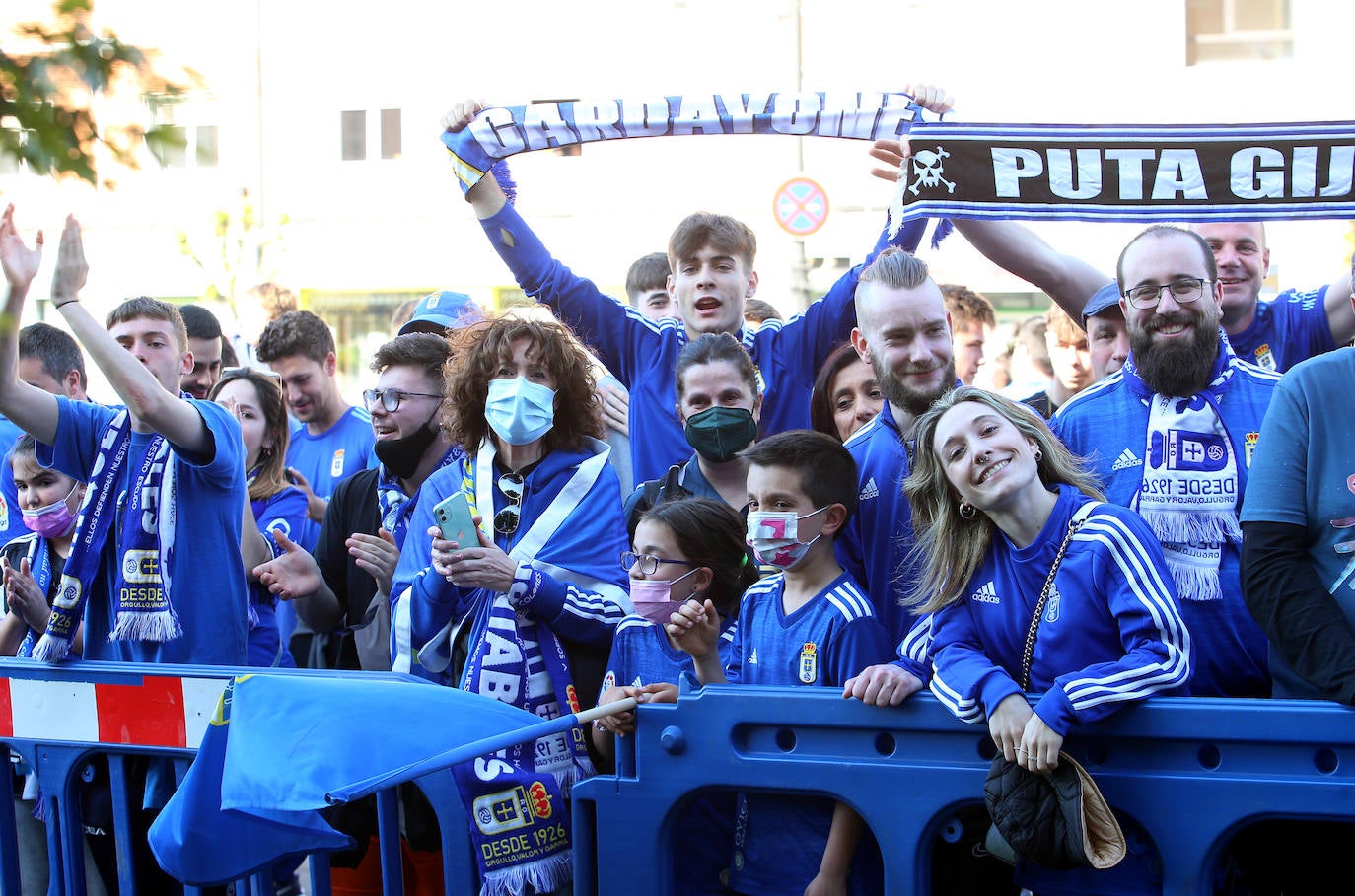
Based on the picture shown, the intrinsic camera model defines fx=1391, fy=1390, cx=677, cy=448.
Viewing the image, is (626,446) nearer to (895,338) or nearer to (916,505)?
(895,338)

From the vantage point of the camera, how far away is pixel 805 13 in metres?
22.4

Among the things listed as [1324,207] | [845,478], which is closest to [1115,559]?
[845,478]

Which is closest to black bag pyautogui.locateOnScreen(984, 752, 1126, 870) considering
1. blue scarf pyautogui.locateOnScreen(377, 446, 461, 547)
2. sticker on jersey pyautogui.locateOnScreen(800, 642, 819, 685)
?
sticker on jersey pyautogui.locateOnScreen(800, 642, 819, 685)

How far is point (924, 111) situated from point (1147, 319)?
4.21 feet

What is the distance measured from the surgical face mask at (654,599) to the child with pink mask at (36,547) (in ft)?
7.18

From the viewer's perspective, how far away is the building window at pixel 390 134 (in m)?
24.4

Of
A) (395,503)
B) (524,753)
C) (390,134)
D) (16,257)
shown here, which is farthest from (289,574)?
(390,134)

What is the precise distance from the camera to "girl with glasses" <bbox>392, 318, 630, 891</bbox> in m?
3.54

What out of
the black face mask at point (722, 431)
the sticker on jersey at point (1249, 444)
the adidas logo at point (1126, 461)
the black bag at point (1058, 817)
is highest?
the black face mask at point (722, 431)

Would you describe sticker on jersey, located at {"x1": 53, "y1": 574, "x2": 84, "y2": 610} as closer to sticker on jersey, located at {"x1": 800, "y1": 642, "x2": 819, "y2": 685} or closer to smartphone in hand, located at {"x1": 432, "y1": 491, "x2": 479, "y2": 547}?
smartphone in hand, located at {"x1": 432, "y1": 491, "x2": 479, "y2": 547}

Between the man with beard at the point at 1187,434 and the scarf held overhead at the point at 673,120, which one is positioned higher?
the scarf held overhead at the point at 673,120

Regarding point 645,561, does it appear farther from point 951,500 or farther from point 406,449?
point 406,449

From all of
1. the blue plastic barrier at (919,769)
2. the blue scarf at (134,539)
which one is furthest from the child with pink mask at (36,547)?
the blue plastic barrier at (919,769)

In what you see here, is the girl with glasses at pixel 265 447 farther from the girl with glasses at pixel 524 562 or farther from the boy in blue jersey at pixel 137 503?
the girl with glasses at pixel 524 562
